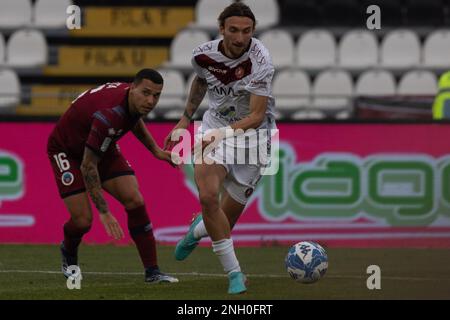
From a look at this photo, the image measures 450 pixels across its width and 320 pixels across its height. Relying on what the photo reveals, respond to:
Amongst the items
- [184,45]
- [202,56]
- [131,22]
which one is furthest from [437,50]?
[202,56]

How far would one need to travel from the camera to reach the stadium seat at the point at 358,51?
19.9 m

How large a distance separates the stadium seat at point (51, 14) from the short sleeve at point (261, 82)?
38.5ft

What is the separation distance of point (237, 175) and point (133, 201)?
1.03 metres

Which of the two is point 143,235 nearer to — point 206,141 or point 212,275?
point 212,275

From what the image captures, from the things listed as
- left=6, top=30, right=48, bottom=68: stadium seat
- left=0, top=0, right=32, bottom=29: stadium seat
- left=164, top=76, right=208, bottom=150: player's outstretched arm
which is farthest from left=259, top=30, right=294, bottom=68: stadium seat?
left=164, top=76, right=208, bottom=150: player's outstretched arm

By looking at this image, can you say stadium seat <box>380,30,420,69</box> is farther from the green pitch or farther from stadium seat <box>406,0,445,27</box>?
the green pitch

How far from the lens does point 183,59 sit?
1995 cm

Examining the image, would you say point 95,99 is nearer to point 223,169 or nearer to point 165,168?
point 223,169

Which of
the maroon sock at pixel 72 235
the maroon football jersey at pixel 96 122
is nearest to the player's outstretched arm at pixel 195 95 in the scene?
the maroon football jersey at pixel 96 122

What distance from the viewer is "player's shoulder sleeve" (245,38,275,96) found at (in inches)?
368

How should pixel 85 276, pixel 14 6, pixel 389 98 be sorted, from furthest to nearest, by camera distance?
pixel 14 6 → pixel 389 98 → pixel 85 276

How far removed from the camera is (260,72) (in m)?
9.38

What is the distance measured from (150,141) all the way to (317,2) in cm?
1136
